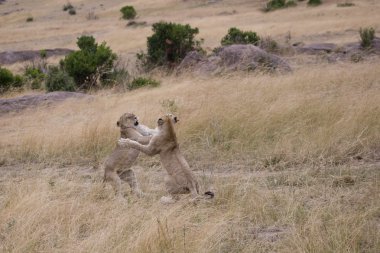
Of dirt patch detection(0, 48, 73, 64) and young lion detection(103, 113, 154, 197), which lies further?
dirt patch detection(0, 48, 73, 64)

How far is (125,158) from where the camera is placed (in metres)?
6.08

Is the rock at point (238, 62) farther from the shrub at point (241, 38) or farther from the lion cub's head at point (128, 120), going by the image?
the lion cub's head at point (128, 120)

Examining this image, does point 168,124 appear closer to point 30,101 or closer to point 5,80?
point 30,101

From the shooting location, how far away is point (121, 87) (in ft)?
48.1

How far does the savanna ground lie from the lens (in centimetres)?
456

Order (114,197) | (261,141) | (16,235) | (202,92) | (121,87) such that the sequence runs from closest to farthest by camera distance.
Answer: (16,235), (114,197), (261,141), (202,92), (121,87)

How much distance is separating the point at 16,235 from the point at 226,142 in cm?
391

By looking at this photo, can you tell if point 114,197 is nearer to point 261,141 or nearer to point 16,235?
point 16,235

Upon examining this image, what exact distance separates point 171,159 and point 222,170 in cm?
180

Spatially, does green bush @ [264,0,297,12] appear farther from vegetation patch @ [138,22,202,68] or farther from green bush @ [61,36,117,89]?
green bush @ [61,36,117,89]

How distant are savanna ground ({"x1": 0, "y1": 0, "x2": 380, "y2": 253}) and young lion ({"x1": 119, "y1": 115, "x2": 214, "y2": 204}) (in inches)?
10.7

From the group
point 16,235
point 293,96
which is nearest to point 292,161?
point 293,96

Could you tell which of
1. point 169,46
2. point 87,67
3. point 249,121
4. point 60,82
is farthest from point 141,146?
point 169,46

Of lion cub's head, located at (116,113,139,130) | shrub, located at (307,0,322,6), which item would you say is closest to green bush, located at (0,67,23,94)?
lion cub's head, located at (116,113,139,130)
